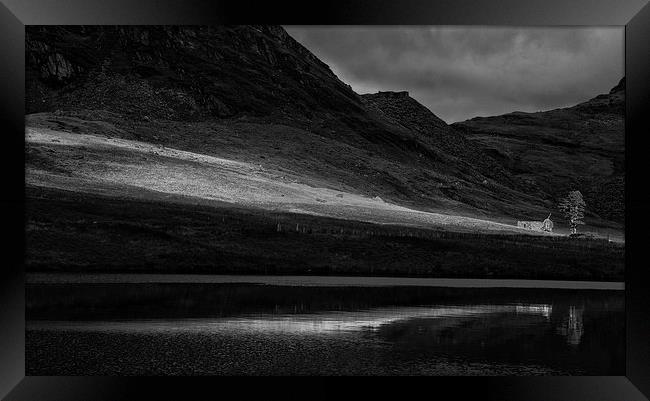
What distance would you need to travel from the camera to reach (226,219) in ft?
239

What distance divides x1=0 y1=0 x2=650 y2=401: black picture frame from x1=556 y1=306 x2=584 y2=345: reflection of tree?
686 centimetres

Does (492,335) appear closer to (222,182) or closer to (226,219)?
(226,219)

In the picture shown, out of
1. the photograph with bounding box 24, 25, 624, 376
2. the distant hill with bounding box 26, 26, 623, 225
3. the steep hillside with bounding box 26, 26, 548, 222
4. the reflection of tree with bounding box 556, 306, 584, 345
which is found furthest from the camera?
the distant hill with bounding box 26, 26, 623, 225

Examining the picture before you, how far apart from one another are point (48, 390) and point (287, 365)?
610cm

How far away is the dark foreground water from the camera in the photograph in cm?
1889

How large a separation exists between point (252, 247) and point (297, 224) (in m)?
13.4

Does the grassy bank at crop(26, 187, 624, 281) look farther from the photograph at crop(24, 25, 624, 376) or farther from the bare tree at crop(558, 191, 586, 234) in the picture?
the bare tree at crop(558, 191, 586, 234)

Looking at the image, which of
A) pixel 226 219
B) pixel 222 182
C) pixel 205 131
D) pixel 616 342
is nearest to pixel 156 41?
pixel 205 131

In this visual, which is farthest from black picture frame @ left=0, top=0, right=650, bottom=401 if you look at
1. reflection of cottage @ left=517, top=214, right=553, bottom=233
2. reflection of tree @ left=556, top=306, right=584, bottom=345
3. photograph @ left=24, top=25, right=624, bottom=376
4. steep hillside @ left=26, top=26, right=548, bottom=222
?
steep hillside @ left=26, top=26, right=548, bottom=222

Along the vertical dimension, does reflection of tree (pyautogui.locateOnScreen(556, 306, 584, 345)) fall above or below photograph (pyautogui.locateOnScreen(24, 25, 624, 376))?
below

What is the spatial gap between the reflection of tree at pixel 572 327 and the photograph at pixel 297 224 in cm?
24
